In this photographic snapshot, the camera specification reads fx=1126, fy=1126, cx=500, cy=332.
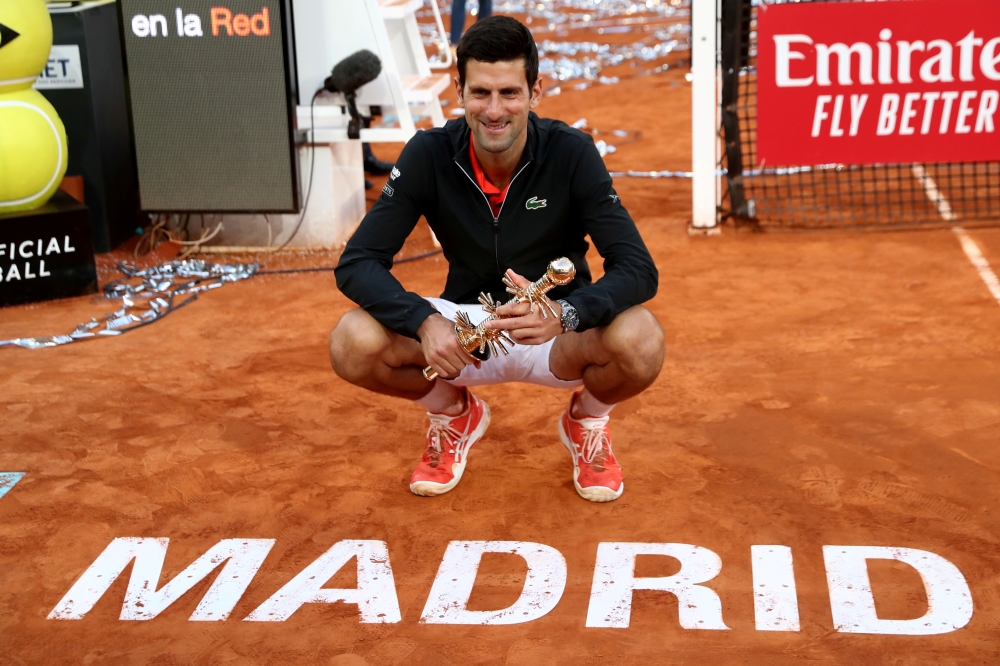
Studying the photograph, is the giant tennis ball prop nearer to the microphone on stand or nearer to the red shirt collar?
the microphone on stand

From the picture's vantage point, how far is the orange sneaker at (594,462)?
3250mm

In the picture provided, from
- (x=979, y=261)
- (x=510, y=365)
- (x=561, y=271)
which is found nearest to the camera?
(x=561, y=271)

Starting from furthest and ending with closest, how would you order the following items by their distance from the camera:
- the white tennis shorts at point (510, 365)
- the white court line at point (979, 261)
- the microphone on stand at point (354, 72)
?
the microphone on stand at point (354, 72)
the white court line at point (979, 261)
the white tennis shorts at point (510, 365)

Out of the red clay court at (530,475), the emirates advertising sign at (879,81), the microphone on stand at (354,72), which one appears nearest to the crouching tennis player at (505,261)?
the red clay court at (530,475)

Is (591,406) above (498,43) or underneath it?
underneath

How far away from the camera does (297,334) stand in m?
4.82

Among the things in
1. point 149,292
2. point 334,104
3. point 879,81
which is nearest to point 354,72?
point 334,104

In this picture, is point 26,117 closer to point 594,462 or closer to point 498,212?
point 498,212

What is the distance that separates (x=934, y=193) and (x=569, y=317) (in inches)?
173

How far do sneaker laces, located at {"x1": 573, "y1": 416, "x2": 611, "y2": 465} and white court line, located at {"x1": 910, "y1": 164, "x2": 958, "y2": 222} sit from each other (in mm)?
3542

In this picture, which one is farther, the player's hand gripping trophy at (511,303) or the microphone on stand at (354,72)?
the microphone on stand at (354,72)

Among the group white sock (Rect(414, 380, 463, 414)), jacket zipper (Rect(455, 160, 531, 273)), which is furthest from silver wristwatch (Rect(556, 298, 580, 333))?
white sock (Rect(414, 380, 463, 414))

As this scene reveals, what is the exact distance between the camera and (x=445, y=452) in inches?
134

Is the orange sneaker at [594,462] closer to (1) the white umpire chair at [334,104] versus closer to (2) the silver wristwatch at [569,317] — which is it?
(2) the silver wristwatch at [569,317]
